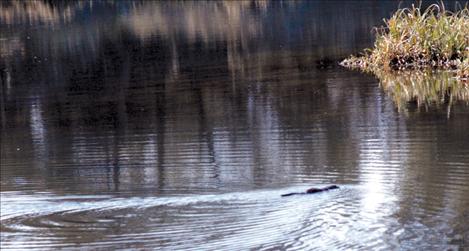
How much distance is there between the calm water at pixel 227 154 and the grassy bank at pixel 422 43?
1.00 m

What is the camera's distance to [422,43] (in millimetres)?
19531

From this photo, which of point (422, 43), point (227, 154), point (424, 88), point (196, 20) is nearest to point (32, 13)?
point (196, 20)

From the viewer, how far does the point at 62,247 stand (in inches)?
331

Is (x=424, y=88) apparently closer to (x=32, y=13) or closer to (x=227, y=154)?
(x=227, y=154)

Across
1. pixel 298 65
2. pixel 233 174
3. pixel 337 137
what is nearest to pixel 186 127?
pixel 337 137

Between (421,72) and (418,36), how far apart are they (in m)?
0.91

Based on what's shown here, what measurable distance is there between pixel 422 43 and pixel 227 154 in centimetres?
893

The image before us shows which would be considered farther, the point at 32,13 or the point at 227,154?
the point at 32,13

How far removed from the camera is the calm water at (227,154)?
8.47 meters

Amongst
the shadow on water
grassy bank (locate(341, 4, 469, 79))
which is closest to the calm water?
the shadow on water

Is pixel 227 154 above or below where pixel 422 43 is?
below

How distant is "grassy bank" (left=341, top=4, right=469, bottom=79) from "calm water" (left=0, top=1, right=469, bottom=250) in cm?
100

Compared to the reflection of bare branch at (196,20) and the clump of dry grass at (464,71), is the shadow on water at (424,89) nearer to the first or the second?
the clump of dry grass at (464,71)

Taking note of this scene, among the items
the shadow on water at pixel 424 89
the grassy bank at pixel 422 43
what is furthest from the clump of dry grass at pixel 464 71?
the grassy bank at pixel 422 43
